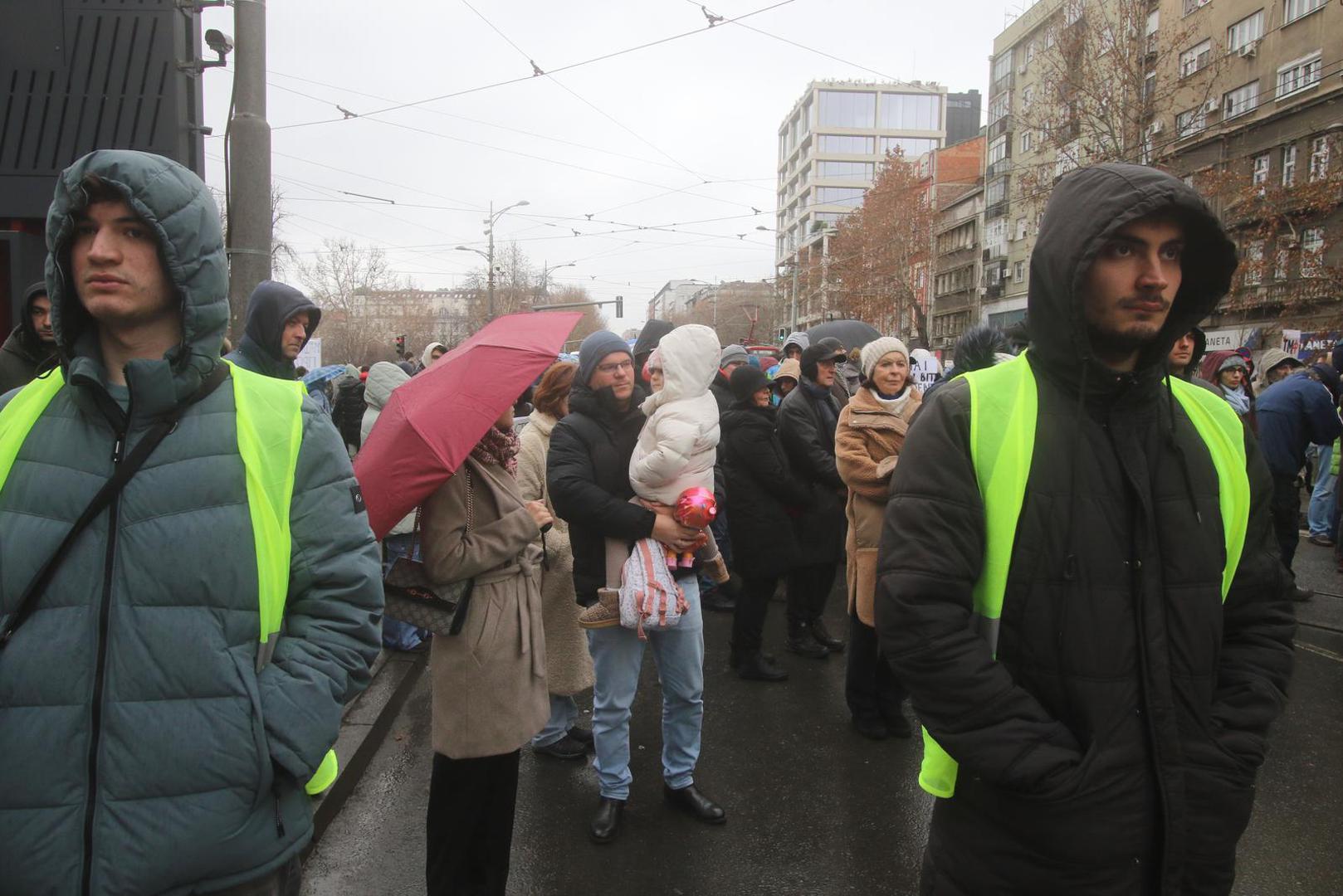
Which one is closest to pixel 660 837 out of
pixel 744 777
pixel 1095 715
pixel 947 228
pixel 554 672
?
pixel 744 777

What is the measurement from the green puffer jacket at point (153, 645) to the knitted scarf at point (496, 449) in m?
1.26

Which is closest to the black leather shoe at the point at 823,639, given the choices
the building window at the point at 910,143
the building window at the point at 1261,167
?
the building window at the point at 1261,167

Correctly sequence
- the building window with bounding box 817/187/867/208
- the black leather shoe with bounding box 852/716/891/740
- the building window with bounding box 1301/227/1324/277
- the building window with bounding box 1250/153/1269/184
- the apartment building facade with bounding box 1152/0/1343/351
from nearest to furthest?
the black leather shoe with bounding box 852/716/891/740 < the building window with bounding box 1301/227/1324/277 < the apartment building facade with bounding box 1152/0/1343/351 < the building window with bounding box 1250/153/1269/184 < the building window with bounding box 817/187/867/208

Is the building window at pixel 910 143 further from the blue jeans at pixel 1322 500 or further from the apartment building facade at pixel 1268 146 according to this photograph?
the blue jeans at pixel 1322 500

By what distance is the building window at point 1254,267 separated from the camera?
1938cm

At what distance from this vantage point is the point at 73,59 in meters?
3.66

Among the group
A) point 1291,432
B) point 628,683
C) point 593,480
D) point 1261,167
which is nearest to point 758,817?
point 628,683

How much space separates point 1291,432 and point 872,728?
536 centimetres

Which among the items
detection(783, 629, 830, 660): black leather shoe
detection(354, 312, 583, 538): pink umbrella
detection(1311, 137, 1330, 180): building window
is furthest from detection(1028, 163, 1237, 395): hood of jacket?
detection(1311, 137, 1330, 180): building window

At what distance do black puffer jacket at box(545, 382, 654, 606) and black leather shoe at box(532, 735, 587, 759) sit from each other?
1265 millimetres

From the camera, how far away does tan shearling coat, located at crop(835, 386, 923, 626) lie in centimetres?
464

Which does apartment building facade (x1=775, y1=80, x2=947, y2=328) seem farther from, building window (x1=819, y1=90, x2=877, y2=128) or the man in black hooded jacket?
the man in black hooded jacket

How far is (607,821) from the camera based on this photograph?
146 inches

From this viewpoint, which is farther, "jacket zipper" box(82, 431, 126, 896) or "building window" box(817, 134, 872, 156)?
"building window" box(817, 134, 872, 156)
